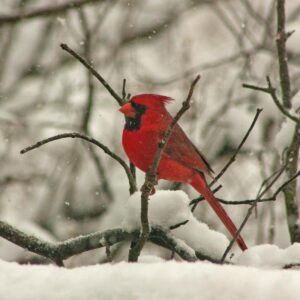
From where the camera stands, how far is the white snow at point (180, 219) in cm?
220

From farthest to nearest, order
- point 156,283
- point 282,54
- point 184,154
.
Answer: point 184,154 < point 282,54 < point 156,283

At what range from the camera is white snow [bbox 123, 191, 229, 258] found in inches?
86.6

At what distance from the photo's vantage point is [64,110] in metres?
7.07

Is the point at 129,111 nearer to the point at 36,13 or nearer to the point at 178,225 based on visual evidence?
the point at 178,225

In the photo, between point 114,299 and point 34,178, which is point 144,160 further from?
point 34,178

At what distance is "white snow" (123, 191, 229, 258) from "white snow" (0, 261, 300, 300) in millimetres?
956

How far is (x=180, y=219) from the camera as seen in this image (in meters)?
2.19

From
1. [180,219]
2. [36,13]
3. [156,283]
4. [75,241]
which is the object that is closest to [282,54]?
[180,219]

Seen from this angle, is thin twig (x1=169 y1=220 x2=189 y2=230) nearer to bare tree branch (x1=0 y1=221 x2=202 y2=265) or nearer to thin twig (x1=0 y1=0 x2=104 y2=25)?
bare tree branch (x1=0 y1=221 x2=202 y2=265)

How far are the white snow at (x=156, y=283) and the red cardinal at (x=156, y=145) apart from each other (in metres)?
1.98

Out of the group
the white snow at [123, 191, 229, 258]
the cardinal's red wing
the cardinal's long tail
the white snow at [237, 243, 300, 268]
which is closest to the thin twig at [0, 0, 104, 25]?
the cardinal's red wing

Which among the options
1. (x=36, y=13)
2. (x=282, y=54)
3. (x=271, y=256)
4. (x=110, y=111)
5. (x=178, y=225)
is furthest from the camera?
(x=110, y=111)

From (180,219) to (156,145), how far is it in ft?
3.65

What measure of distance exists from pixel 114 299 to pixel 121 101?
1.50 metres
